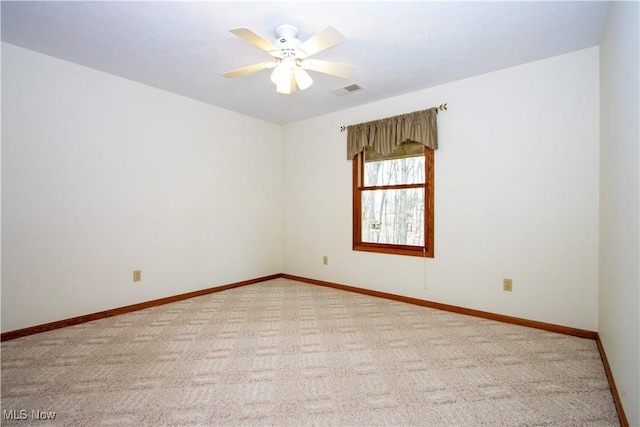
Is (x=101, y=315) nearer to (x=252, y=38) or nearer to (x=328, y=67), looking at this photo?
(x=252, y=38)

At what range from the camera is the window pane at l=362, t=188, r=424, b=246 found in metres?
3.54

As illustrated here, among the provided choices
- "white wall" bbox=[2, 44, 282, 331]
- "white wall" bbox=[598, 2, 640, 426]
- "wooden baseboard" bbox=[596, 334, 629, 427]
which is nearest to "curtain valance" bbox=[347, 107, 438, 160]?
"white wall" bbox=[598, 2, 640, 426]

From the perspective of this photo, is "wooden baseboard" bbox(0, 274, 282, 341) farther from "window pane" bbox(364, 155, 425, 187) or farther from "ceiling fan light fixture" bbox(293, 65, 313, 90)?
"ceiling fan light fixture" bbox(293, 65, 313, 90)

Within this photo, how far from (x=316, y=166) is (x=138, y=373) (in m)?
3.25

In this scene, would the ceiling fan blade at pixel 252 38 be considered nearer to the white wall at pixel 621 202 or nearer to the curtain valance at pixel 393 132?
the curtain valance at pixel 393 132

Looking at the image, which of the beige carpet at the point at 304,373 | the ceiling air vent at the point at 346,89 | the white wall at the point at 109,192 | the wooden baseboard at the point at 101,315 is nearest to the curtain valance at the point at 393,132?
the ceiling air vent at the point at 346,89

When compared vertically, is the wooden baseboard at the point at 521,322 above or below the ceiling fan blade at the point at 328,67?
below

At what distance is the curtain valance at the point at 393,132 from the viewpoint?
130 inches

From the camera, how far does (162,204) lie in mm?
3457

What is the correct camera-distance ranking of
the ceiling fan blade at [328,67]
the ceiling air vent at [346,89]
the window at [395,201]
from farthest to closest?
the window at [395,201], the ceiling air vent at [346,89], the ceiling fan blade at [328,67]

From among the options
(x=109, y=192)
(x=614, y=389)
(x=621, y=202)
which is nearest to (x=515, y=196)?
(x=621, y=202)

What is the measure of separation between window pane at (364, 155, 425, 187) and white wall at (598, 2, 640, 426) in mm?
1612

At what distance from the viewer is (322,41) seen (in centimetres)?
196

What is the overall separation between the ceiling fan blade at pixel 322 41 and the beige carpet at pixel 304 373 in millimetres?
2192
